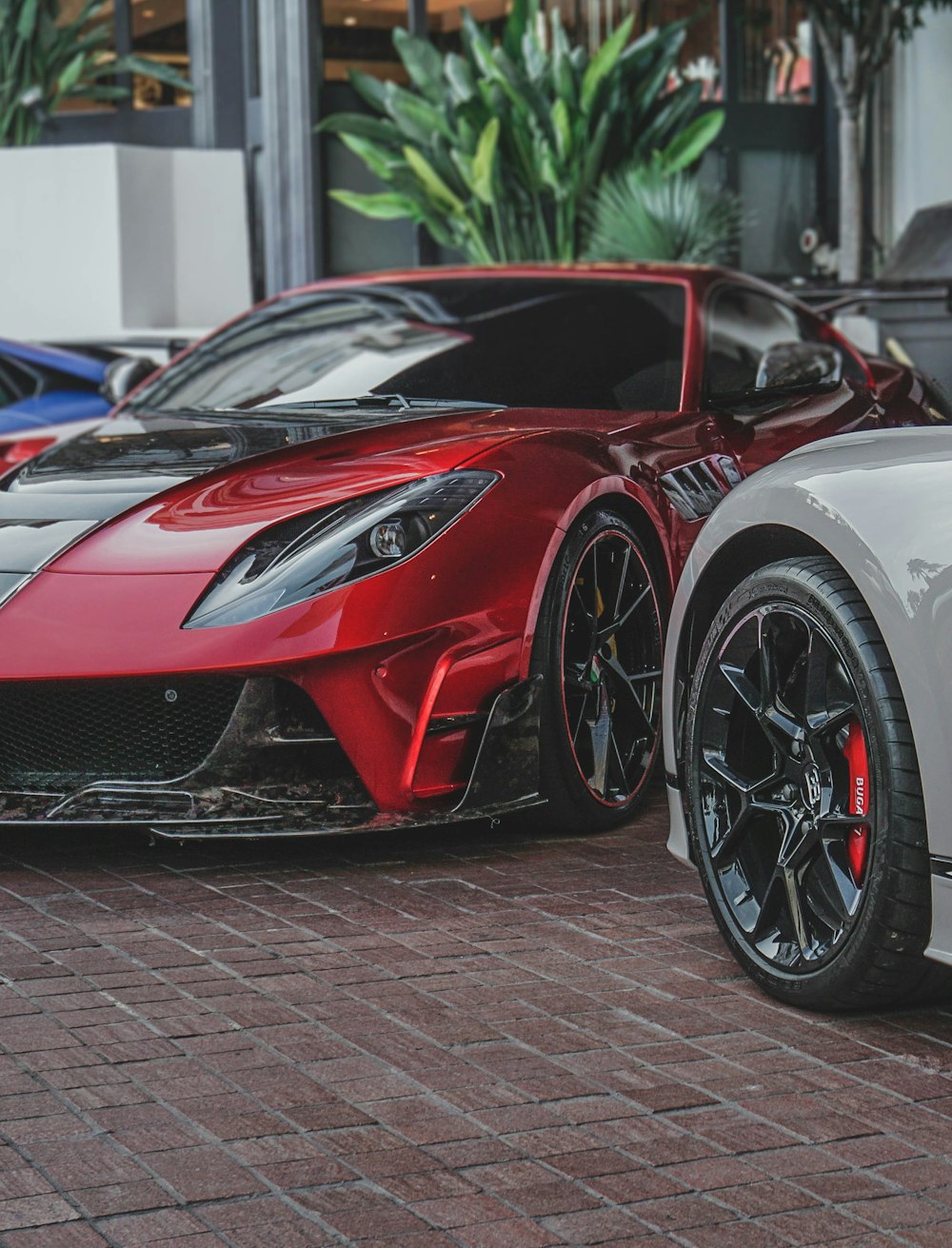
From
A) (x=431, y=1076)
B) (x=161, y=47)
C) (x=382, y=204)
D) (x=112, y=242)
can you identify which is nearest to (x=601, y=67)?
(x=382, y=204)

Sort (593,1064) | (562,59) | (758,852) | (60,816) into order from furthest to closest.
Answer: (562,59)
(60,816)
(758,852)
(593,1064)

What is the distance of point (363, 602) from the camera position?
4.13m

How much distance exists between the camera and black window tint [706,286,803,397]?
554 cm

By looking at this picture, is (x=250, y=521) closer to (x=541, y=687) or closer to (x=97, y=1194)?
(x=541, y=687)

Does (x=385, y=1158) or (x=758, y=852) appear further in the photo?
(x=758, y=852)

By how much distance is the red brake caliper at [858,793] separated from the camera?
10.5 ft

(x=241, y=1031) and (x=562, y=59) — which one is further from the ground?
(x=562, y=59)

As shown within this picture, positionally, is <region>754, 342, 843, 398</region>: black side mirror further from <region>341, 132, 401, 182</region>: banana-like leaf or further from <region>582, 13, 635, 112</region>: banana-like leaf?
<region>341, 132, 401, 182</region>: banana-like leaf

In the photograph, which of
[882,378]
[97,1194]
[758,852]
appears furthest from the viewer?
[882,378]

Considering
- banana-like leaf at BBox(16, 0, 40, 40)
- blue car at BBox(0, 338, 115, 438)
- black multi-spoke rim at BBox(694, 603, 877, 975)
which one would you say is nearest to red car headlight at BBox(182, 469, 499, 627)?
black multi-spoke rim at BBox(694, 603, 877, 975)

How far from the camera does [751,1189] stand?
2.58 metres

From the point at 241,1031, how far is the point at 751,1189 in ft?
3.23

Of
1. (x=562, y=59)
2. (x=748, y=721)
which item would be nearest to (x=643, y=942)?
(x=748, y=721)

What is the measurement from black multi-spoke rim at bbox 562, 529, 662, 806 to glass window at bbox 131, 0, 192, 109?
49.8 feet
